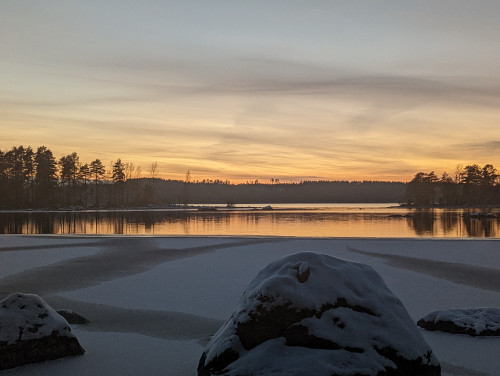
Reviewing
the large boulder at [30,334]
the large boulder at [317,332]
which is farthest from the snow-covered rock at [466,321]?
the large boulder at [30,334]

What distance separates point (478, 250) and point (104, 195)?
5435 inches

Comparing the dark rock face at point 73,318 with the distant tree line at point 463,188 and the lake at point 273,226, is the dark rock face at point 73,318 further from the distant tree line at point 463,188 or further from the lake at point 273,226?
the distant tree line at point 463,188

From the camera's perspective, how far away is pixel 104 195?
147m

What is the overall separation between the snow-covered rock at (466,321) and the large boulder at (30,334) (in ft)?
18.5

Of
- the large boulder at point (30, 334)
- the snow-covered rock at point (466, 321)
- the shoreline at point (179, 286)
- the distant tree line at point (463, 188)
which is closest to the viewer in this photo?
the large boulder at point (30, 334)

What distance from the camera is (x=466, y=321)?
7.75 meters

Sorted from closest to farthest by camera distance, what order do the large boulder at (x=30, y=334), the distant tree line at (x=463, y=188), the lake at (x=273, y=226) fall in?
the large boulder at (x=30, y=334), the lake at (x=273, y=226), the distant tree line at (x=463, y=188)

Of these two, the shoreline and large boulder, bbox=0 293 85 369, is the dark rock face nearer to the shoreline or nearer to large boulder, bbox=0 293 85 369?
the shoreline

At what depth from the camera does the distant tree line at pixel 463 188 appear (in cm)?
12731

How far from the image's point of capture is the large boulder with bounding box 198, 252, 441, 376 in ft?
16.7

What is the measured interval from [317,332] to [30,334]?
3887 mm

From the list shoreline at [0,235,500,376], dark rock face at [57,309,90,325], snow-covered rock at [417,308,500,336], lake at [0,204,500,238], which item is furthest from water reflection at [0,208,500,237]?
dark rock face at [57,309,90,325]

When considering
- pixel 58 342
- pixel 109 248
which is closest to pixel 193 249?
pixel 109 248

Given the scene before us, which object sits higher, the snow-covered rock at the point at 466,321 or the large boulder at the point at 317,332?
the large boulder at the point at 317,332
